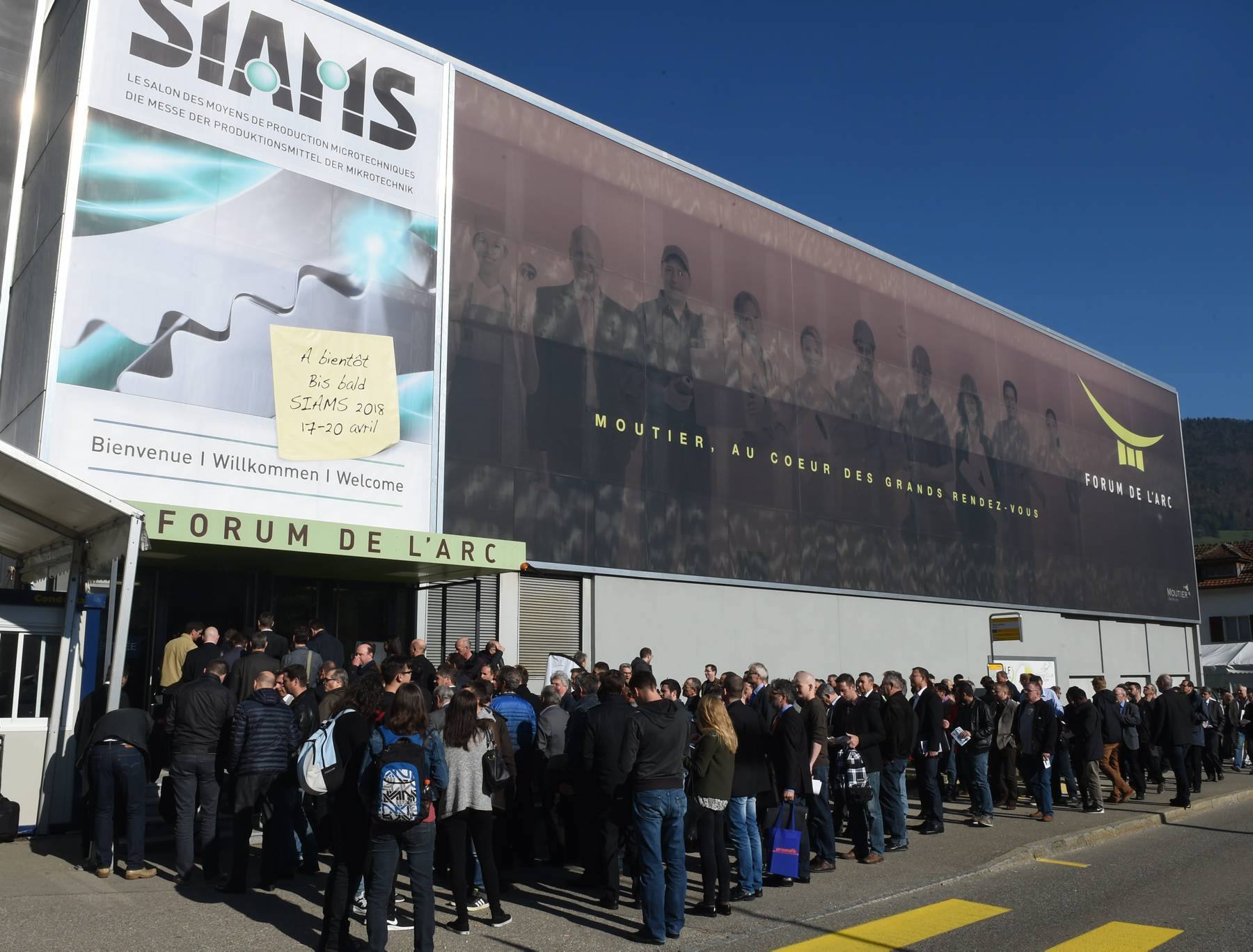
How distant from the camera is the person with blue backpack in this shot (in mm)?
6289

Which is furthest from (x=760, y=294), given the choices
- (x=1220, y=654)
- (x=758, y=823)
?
(x=1220, y=654)

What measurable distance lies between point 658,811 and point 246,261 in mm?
11383

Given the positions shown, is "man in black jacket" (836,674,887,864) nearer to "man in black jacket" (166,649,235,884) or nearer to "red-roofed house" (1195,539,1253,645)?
"man in black jacket" (166,649,235,884)

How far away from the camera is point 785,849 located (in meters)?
9.13

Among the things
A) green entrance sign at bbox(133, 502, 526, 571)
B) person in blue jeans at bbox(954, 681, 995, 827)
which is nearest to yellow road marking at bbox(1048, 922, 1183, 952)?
person in blue jeans at bbox(954, 681, 995, 827)

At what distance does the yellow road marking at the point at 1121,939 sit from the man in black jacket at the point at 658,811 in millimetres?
2623

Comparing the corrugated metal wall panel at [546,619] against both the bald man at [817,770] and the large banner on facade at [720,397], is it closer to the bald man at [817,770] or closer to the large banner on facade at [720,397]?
the large banner on facade at [720,397]

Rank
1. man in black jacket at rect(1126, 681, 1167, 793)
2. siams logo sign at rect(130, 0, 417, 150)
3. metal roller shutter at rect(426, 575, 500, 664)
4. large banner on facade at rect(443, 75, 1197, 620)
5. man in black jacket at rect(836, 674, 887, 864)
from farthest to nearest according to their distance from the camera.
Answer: large banner on facade at rect(443, 75, 1197, 620) → metal roller shutter at rect(426, 575, 500, 664) → man in black jacket at rect(1126, 681, 1167, 793) → siams logo sign at rect(130, 0, 417, 150) → man in black jacket at rect(836, 674, 887, 864)

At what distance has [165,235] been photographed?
582 inches

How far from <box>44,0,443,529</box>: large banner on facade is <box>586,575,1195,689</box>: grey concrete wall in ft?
15.7

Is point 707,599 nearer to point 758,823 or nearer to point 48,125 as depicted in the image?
point 758,823

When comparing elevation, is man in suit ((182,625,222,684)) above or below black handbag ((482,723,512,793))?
above

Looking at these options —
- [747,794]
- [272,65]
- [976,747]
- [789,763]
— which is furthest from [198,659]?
[272,65]

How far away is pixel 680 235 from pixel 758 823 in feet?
48.6
